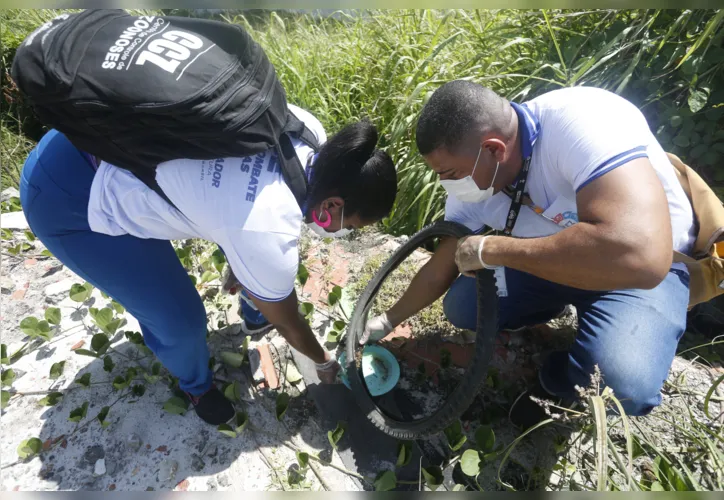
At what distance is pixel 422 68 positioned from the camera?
3.29m

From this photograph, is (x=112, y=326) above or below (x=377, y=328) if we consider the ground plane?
below

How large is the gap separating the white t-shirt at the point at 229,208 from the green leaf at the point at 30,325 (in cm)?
120

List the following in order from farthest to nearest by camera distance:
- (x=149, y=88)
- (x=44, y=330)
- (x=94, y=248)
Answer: (x=44, y=330), (x=94, y=248), (x=149, y=88)

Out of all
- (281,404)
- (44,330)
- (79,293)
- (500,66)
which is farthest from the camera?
(500,66)

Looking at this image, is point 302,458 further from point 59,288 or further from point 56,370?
point 59,288

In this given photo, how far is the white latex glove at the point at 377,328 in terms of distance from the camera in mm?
2439

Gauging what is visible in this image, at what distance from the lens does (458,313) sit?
2.38m

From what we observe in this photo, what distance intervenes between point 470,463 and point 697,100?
2.40m

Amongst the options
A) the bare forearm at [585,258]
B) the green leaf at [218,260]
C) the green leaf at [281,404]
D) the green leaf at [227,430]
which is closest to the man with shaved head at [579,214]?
the bare forearm at [585,258]

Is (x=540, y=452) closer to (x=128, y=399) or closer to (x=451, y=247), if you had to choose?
(x=451, y=247)

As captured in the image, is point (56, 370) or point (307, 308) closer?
point (56, 370)

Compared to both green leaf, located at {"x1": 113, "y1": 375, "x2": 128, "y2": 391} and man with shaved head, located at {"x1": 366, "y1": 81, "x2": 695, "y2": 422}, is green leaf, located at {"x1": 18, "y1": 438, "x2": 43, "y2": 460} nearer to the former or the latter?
green leaf, located at {"x1": 113, "y1": 375, "x2": 128, "y2": 391}

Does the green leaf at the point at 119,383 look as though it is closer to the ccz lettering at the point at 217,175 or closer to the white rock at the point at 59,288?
the white rock at the point at 59,288

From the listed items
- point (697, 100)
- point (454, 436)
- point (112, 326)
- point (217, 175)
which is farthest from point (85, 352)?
point (697, 100)
